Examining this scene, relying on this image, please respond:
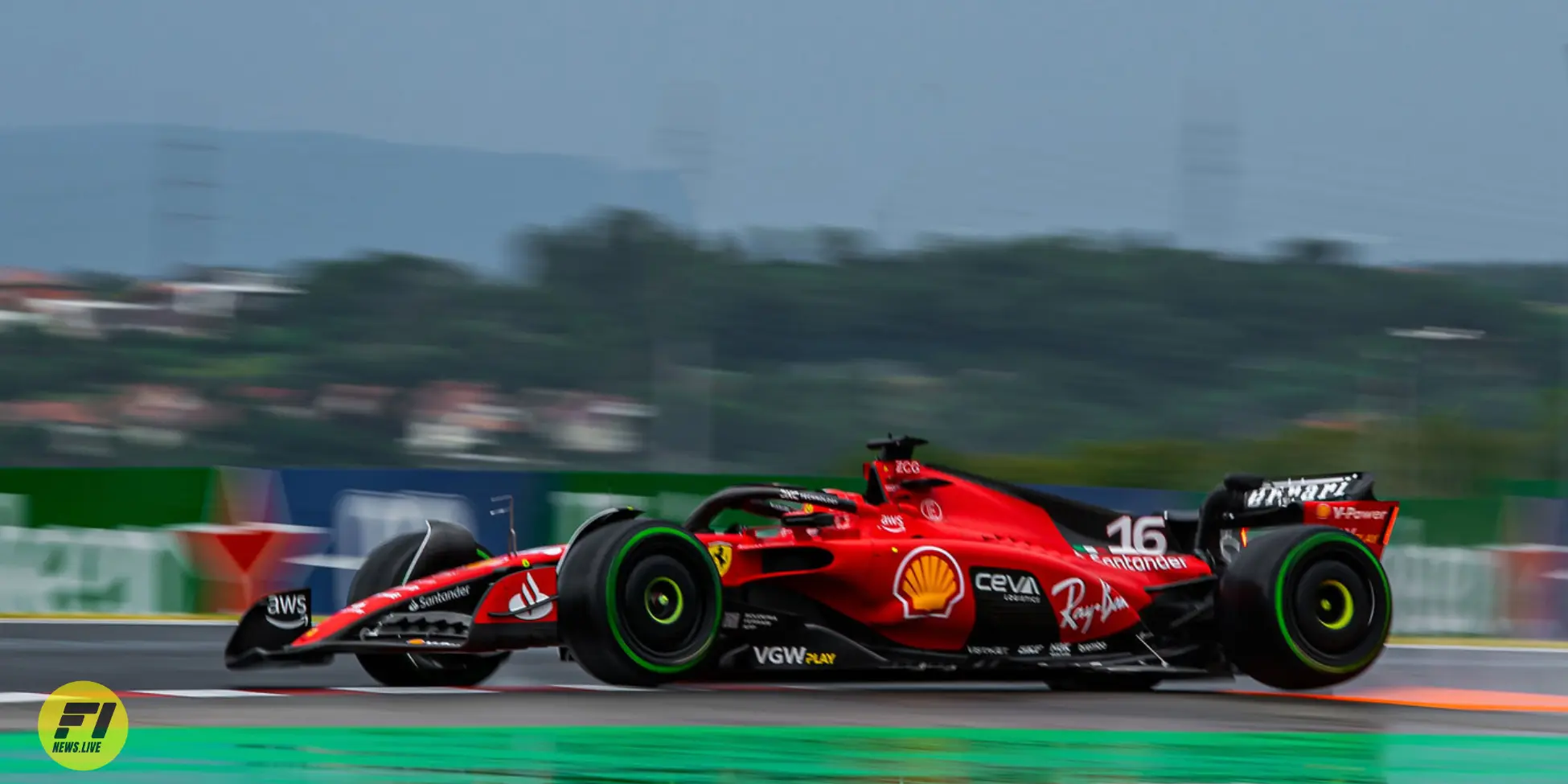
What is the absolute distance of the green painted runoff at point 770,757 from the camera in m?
5.82

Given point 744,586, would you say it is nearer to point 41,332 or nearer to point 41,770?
point 41,770

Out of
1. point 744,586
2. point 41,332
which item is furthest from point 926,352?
point 744,586

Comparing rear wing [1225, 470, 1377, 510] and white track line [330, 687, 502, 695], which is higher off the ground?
rear wing [1225, 470, 1377, 510]

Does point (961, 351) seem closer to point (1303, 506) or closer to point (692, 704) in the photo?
point (1303, 506)

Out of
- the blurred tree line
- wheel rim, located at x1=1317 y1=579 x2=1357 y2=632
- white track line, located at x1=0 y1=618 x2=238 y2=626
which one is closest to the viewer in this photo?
wheel rim, located at x1=1317 y1=579 x2=1357 y2=632

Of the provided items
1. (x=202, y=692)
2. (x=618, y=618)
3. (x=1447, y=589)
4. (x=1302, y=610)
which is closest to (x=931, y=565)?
(x=618, y=618)

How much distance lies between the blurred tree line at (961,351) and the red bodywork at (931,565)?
1549 cm

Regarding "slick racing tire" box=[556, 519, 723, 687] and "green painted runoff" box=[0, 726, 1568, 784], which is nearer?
"green painted runoff" box=[0, 726, 1568, 784]

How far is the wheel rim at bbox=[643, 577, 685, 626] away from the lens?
8648mm

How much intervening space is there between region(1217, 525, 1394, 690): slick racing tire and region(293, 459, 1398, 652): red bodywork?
0.37 meters

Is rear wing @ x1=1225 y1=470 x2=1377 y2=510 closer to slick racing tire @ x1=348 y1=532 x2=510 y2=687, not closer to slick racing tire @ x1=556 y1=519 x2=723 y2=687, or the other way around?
slick racing tire @ x1=556 y1=519 x2=723 y2=687

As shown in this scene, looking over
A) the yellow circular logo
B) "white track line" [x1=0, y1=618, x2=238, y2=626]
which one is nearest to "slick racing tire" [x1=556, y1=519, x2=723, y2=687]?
the yellow circular logo

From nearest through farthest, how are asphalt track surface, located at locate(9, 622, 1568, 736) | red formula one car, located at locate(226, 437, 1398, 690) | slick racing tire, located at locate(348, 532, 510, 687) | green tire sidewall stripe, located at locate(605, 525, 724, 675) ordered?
asphalt track surface, located at locate(9, 622, 1568, 736) < green tire sidewall stripe, located at locate(605, 525, 724, 675) < red formula one car, located at locate(226, 437, 1398, 690) < slick racing tire, located at locate(348, 532, 510, 687)

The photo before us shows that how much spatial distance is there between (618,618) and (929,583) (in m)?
1.72
